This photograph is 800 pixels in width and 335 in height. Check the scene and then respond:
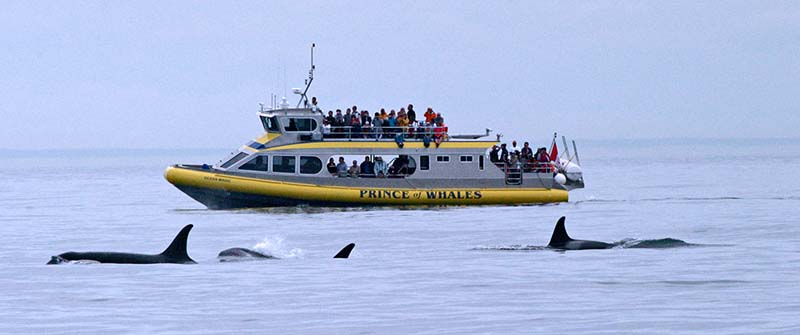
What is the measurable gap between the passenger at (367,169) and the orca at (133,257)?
58.8 feet

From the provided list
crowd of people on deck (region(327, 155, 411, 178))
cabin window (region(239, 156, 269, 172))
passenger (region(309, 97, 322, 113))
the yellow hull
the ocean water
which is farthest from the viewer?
passenger (region(309, 97, 322, 113))

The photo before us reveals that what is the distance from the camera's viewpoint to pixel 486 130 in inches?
1847

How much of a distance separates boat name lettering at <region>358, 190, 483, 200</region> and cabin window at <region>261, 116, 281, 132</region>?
352cm

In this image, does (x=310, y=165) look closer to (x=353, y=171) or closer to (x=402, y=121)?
(x=353, y=171)

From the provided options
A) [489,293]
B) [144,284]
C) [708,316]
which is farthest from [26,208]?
[708,316]

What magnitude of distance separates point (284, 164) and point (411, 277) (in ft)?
64.2

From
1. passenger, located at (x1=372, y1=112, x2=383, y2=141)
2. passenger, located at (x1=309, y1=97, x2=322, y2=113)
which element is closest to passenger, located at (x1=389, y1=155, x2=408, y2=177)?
passenger, located at (x1=372, y1=112, x2=383, y2=141)

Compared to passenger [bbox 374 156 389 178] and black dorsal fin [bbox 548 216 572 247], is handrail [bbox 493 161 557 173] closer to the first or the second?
passenger [bbox 374 156 389 178]

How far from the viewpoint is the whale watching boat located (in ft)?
149

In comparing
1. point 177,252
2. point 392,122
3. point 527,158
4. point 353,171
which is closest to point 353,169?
point 353,171

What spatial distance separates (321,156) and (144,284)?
20.8 metres

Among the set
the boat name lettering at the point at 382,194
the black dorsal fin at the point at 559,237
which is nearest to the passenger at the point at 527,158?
the boat name lettering at the point at 382,194

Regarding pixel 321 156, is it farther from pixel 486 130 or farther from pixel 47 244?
pixel 47 244

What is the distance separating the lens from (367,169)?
152 feet
